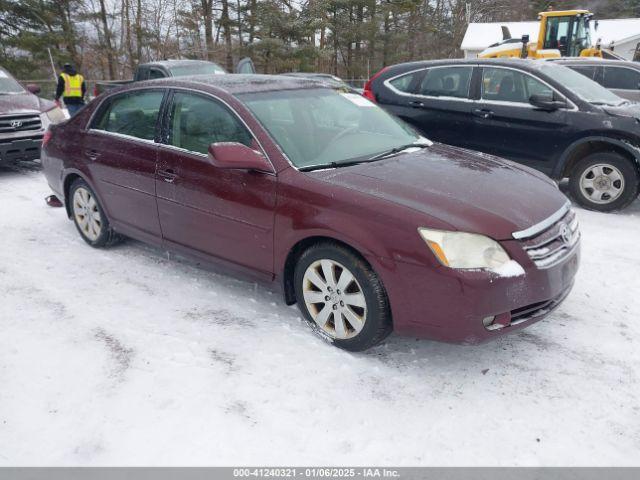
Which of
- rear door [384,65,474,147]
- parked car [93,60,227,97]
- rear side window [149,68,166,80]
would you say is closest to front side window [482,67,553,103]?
rear door [384,65,474,147]

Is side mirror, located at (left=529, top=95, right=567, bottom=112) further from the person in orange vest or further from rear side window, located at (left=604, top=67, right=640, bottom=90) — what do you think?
the person in orange vest

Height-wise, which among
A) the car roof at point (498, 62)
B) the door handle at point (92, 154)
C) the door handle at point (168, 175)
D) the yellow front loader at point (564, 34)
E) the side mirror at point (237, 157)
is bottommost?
the door handle at point (168, 175)

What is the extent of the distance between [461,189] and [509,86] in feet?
13.4

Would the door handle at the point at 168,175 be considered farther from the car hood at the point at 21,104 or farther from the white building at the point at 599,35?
the white building at the point at 599,35

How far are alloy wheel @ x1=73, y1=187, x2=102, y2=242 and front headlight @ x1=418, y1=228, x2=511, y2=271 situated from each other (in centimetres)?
339

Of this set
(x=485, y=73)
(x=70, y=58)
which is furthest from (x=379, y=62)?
(x=485, y=73)

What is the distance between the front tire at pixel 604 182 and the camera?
6.00m

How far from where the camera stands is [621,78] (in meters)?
9.13

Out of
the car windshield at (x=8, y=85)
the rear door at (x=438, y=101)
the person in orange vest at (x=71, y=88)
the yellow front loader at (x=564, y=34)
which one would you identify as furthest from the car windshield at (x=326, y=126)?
the yellow front loader at (x=564, y=34)

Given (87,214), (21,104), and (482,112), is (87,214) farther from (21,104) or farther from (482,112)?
(482,112)

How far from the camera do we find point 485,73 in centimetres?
681

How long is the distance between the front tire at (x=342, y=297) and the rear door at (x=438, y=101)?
4.34m

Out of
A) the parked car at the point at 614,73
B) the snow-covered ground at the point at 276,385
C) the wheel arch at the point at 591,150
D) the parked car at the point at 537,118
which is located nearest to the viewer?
the snow-covered ground at the point at 276,385

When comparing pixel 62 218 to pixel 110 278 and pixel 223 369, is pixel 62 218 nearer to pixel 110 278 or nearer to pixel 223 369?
pixel 110 278
